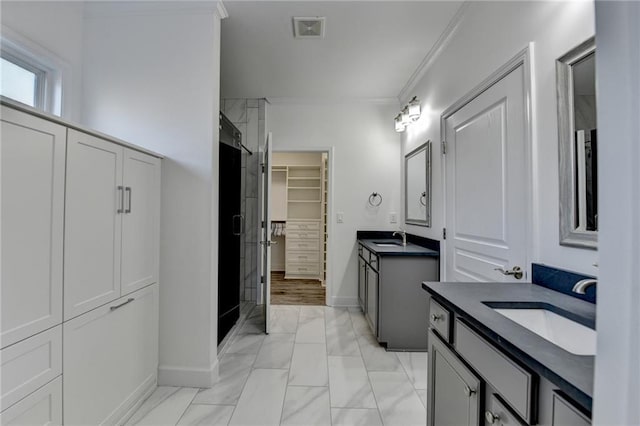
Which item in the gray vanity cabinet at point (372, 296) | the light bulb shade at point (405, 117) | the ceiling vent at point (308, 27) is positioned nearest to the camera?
the ceiling vent at point (308, 27)

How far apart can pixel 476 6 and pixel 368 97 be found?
1.84m

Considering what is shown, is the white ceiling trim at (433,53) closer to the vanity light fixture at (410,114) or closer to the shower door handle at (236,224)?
the vanity light fixture at (410,114)

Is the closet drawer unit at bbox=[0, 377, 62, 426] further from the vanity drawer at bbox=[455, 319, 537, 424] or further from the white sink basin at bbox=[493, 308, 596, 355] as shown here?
the white sink basin at bbox=[493, 308, 596, 355]

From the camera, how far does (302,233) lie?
5.56 metres

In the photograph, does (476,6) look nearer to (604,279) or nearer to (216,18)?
(216,18)

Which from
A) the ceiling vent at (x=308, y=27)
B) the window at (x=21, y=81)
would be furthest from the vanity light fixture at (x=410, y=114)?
the window at (x=21, y=81)

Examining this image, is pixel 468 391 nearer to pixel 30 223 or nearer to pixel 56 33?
pixel 30 223

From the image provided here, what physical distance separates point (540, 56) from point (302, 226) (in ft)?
14.8

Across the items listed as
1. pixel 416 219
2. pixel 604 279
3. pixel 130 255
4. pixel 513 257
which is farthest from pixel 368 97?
pixel 604 279

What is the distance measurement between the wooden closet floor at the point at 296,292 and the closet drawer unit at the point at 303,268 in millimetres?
214

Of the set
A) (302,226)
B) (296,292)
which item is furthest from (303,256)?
(296,292)

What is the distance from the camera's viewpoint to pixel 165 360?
6.61 feet

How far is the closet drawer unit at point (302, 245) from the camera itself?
5.50m

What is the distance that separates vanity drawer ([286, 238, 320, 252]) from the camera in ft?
18.1
